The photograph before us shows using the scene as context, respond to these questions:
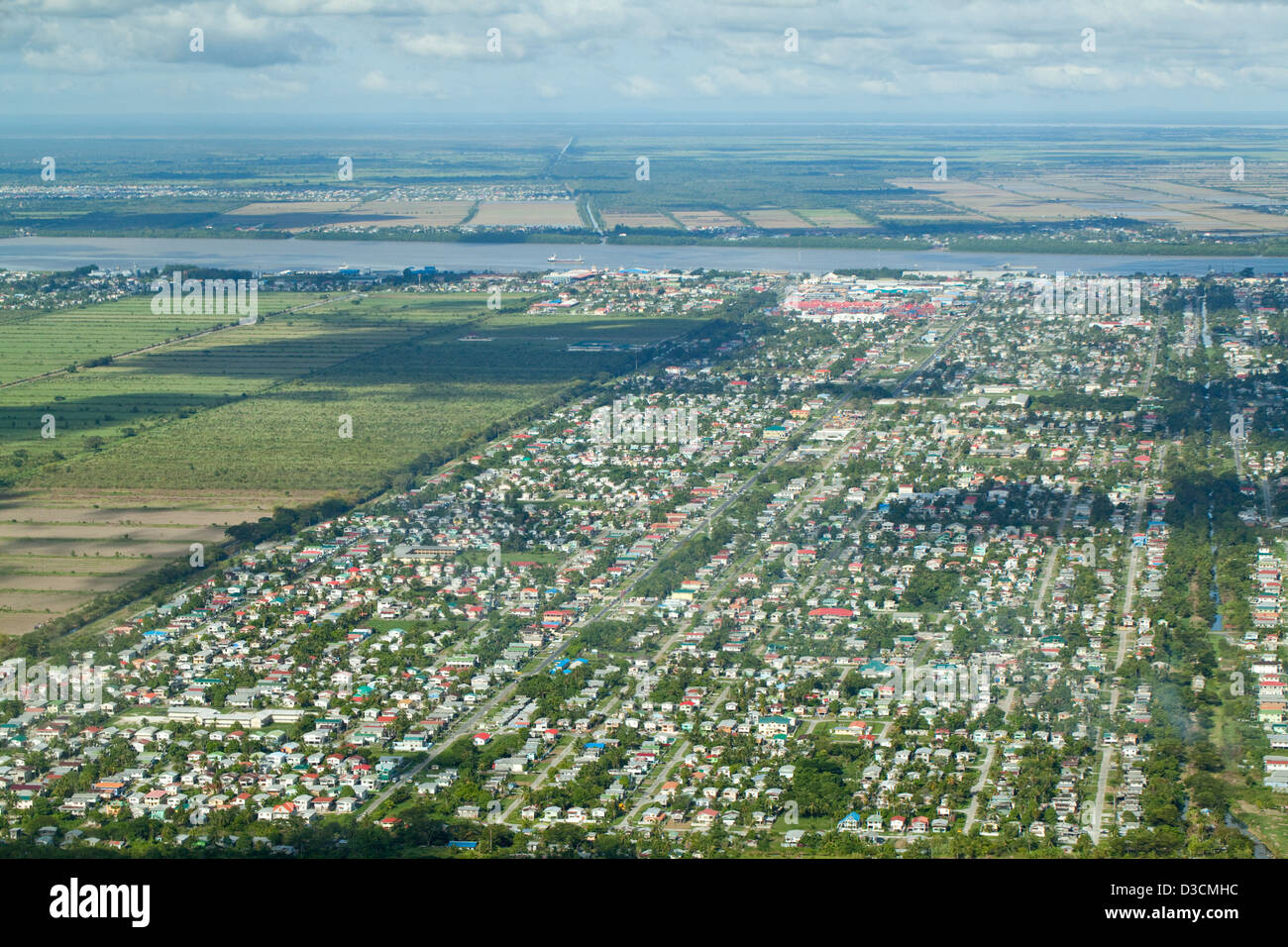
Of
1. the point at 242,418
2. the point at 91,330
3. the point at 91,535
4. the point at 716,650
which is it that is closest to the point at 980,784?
the point at 716,650

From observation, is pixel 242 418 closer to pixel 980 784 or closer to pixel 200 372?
pixel 200 372

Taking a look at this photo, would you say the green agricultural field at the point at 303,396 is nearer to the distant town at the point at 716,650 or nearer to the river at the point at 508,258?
the distant town at the point at 716,650

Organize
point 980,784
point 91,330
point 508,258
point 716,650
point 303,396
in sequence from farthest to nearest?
point 508,258
point 91,330
point 303,396
point 716,650
point 980,784

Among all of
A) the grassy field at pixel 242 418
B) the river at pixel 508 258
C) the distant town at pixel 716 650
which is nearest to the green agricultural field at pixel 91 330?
the grassy field at pixel 242 418

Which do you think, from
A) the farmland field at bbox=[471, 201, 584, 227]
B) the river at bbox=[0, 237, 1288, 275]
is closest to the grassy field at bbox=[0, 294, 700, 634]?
the river at bbox=[0, 237, 1288, 275]

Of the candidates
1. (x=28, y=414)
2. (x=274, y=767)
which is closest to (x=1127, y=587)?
(x=274, y=767)

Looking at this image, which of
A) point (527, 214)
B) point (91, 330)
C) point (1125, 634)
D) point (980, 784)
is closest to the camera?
point (980, 784)
